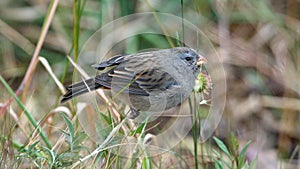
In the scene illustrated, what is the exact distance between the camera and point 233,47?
14.6ft

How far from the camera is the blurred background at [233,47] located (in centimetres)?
424

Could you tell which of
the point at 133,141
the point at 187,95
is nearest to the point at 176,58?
the point at 187,95

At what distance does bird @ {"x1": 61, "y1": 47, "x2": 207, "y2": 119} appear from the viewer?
8.01ft

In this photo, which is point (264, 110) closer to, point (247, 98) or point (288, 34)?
point (247, 98)

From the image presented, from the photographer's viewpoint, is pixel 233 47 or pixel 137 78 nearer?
pixel 137 78

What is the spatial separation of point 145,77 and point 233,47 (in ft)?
6.72

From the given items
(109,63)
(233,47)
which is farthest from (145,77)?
(233,47)

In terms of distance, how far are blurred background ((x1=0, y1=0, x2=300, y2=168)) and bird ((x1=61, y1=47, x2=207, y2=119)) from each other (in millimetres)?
1552

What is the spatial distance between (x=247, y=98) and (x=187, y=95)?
211 centimetres

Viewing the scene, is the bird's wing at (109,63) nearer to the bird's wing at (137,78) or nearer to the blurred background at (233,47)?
the bird's wing at (137,78)

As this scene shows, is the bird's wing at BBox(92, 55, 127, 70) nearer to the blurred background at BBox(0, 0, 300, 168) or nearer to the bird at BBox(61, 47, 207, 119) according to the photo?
the bird at BBox(61, 47, 207, 119)

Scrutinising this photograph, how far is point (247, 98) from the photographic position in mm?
4434

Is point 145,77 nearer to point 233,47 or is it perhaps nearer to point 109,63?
point 109,63

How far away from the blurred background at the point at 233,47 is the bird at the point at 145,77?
155cm
